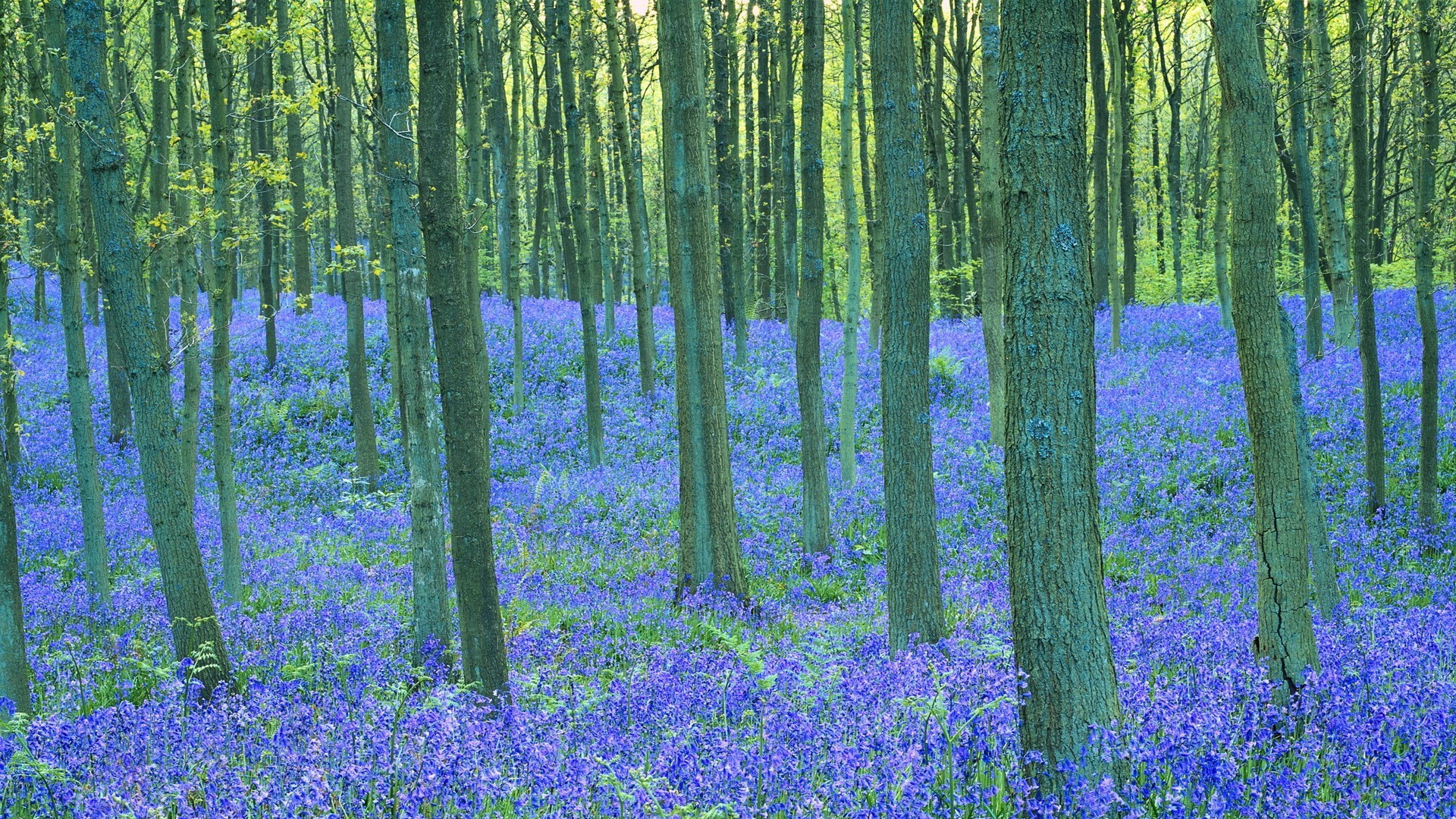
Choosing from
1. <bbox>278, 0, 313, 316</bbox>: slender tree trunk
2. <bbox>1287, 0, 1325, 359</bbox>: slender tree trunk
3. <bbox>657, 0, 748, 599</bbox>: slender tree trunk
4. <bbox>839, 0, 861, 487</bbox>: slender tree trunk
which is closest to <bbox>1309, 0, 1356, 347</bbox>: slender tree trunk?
<bbox>1287, 0, 1325, 359</bbox>: slender tree trunk

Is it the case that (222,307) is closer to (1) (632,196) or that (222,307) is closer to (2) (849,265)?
(1) (632,196)

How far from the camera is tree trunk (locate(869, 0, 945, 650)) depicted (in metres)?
7.34

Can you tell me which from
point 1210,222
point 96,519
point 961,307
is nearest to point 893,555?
→ point 96,519

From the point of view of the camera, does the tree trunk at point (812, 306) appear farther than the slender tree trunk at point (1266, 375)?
Yes

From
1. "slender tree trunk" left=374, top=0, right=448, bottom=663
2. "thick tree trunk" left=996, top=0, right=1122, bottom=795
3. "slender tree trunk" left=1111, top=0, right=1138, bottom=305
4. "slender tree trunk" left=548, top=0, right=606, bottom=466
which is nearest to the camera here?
"thick tree trunk" left=996, top=0, right=1122, bottom=795

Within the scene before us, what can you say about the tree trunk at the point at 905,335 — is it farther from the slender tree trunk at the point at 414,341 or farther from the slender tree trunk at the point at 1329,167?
the slender tree trunk at the point at 1329,167

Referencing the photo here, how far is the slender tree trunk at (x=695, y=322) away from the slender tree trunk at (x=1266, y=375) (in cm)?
521

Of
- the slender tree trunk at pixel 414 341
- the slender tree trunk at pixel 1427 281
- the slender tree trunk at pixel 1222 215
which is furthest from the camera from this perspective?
the slender tree trunk at pixel 1222 215

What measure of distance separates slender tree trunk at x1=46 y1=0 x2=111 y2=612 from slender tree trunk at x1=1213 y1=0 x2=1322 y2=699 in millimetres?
9794

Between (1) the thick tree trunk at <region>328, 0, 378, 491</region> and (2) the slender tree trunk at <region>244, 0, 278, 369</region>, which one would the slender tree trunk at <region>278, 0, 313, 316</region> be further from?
(1) the thick tree trunk at <region>328, 0, 378, 491</region>

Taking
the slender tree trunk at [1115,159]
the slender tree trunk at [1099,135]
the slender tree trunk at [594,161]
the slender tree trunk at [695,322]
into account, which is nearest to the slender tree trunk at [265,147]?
the slender tree trunk at [594,161]

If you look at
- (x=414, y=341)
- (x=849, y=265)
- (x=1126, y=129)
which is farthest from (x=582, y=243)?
(x=1126, y=129)

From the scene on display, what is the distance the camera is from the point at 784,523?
1379 centimetres

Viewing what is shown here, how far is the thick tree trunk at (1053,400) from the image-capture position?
3838mm
